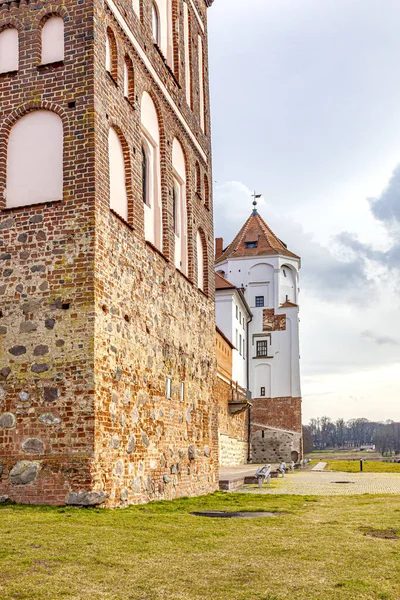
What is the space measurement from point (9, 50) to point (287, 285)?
125 ft

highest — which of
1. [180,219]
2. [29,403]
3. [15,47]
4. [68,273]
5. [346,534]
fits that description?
[15,47]

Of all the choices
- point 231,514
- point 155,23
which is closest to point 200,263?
point 155,23

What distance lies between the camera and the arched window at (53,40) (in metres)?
10.3

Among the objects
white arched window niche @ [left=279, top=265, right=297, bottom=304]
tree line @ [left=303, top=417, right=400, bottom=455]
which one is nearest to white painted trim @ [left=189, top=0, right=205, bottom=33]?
white arched window niche @ [left=279, top=265, right=297, bottom=304]

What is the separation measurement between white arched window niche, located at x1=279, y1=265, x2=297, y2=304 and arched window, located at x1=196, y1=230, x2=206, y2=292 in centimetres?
3136

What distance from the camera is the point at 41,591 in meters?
4.76

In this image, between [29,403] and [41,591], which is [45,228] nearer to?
[29,403]

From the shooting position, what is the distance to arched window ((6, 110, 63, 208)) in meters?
10.1

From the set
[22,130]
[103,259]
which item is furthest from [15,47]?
[103,259]

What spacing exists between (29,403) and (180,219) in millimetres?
6317

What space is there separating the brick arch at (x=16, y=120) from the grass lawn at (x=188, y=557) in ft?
15.4

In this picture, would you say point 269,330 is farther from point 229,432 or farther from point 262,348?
point 229,432

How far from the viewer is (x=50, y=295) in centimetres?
962

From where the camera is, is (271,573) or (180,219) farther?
(180,219)
